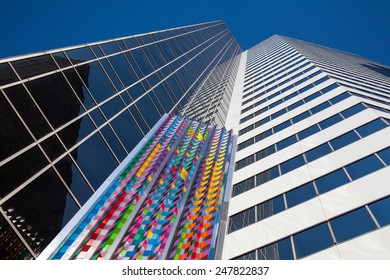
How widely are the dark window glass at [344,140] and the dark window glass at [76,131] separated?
14856 mm

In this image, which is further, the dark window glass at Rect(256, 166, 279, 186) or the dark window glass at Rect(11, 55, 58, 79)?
the dark window glass at Rect(256, 166, 279, 186)

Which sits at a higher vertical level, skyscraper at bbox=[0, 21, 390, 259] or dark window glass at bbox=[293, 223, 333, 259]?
skyscraper at bbox=[0, 21, 390, 259]

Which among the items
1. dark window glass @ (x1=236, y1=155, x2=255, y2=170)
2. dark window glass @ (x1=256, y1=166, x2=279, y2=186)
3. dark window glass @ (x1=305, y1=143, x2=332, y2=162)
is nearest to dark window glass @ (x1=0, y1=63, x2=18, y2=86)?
dark window glass @ (x1=256, y1=166, x2=279, y2=186)

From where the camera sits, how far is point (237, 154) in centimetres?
2591

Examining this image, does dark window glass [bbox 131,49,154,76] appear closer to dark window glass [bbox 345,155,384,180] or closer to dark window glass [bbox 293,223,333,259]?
dark window glass [bbox 345,155,384,180]

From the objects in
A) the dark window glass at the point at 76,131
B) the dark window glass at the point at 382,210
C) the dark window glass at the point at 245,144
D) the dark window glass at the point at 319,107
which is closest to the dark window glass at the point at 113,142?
the dark window glass at the point at 76,131

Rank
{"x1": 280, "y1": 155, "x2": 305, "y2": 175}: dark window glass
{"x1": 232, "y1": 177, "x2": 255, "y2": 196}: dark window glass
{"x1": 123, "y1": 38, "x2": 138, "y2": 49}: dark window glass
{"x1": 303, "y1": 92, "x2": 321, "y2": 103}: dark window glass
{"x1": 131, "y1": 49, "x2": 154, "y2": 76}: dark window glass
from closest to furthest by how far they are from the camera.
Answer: {"x1": 280, "y1": 155, "x2": 305, "y2": 175}: dark window glass → {"x1": 232, "y1": 177, "x2": 255, "y2": 196}: dark window glass → {"x1": 131, "y1": 49, "x2": 154, "y2": 76}: dark window glass → {"x1": 303, "y1": 92, "x2": 321, "y2": 103}: dark window glass → {"x1": 123, "y1": 38, "x2": 138, "y2": 49}: dark window glass

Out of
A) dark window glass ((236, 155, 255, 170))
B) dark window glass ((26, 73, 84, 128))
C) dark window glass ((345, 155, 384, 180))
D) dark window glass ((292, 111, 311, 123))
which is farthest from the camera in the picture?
dark window glass ((292, 111, 311, 123))

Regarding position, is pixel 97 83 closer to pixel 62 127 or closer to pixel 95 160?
pixel 62 127

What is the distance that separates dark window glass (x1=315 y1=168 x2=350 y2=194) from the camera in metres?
16.5

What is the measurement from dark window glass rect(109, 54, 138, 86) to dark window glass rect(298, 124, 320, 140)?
1361cm

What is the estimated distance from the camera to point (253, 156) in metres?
24.1
